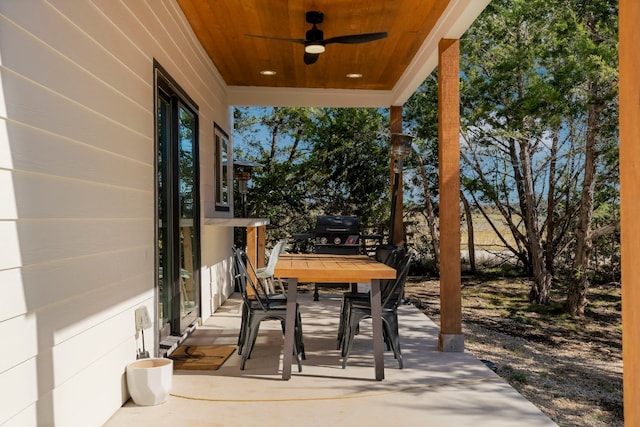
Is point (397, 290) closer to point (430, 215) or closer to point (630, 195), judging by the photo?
point (630, 195)

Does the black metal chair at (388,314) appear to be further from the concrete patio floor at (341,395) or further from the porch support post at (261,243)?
the porch support post at (261,243)

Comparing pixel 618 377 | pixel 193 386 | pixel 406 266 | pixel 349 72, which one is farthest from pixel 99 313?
pixel 618 377

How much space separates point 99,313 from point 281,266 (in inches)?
54.9

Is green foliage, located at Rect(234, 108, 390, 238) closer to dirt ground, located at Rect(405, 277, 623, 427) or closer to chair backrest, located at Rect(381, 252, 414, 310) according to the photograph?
dirt ground, located at Rect(405, 277, 623, 427)

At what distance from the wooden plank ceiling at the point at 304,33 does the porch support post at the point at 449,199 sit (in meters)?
0.47

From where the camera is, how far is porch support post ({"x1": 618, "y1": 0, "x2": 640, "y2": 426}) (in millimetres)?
1898

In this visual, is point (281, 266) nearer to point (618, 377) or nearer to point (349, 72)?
point (349, 72)

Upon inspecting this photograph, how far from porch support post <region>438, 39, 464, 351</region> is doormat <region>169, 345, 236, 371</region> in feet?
5.65

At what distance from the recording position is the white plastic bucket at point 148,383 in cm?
331

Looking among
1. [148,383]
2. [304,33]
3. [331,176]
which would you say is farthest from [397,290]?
[331,176]

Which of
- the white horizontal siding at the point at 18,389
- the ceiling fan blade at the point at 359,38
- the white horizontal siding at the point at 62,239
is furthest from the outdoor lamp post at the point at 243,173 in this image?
the white horizontal siding at the point at 18,389

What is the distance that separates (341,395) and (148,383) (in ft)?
3.64

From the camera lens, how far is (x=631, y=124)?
193 centimetres

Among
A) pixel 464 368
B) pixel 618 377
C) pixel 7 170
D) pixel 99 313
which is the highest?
pixel 7 170
